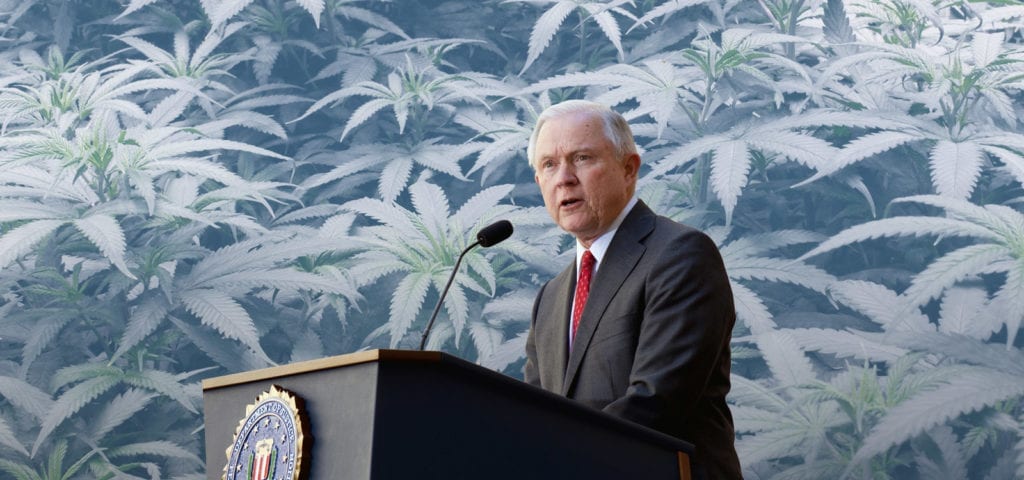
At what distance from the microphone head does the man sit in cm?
16

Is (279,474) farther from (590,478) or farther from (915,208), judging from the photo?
(915,208)

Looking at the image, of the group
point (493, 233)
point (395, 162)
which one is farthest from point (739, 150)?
point (493, 233)

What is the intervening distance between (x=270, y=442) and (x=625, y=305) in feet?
1.68

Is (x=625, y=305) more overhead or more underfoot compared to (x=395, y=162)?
more underfoot

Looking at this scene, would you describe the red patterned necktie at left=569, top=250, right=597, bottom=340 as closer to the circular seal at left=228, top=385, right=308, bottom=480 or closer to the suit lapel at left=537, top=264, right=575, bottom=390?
the suit lapel at left=537, top=264, right=575, bottom=390

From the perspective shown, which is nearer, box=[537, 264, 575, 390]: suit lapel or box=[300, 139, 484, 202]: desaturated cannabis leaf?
box=[537, 264, 575, 390]: suit lapel

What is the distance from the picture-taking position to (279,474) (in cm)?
107

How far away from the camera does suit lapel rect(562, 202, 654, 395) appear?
1.45 meters

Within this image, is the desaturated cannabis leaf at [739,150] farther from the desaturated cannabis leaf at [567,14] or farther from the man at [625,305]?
the man at [625,305]

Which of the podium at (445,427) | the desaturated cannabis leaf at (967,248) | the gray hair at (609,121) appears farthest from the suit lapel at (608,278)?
the desaturated cannabis leaf at (967,248)

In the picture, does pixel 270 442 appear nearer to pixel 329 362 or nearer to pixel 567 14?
pixel 329 362

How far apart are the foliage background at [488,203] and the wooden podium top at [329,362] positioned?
162 centimetres

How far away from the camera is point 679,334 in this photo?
1.33 metres

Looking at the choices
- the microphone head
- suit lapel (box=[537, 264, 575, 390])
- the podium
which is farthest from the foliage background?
the podium
